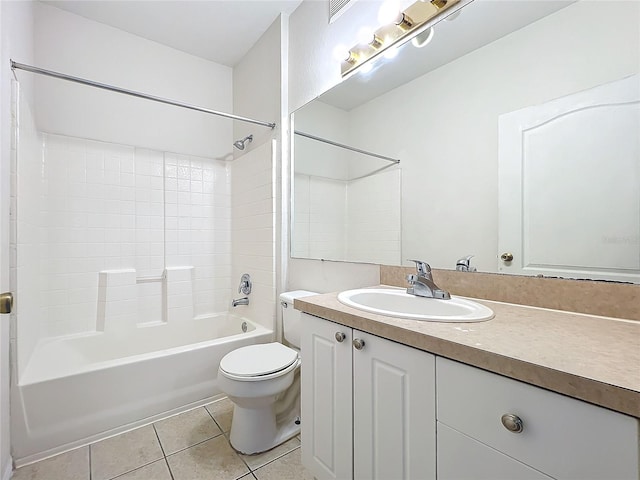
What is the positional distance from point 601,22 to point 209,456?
2.28 metres

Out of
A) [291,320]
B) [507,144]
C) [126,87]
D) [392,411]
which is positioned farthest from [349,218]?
[126,87]

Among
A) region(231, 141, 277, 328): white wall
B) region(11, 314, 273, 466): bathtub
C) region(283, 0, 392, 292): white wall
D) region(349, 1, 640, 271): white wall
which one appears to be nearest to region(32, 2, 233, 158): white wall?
region(231, 141, 277, 328): white wall

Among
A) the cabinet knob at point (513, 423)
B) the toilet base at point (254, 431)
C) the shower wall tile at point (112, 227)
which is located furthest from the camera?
the shower wall tile at point (112, 227)

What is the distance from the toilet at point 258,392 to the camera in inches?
55.4

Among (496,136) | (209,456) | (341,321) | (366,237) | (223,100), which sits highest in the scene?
(223,100)

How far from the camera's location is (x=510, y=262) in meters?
1.05

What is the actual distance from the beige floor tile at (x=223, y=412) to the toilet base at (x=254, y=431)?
0.52 ft

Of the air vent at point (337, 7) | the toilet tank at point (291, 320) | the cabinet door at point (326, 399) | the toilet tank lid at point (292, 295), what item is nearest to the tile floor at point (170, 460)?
the cabinet door at point (326, 399)

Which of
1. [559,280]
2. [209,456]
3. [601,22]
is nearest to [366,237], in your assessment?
[559,280]

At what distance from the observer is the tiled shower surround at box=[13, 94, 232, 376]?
183cm

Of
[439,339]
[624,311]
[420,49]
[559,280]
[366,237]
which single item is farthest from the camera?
[366,237]

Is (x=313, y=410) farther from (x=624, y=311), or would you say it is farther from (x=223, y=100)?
(x=223, y=100)

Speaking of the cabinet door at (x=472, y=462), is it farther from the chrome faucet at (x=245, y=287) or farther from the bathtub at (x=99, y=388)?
the chrome faucet at (x=245, y=287)

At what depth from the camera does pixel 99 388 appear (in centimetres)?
155
